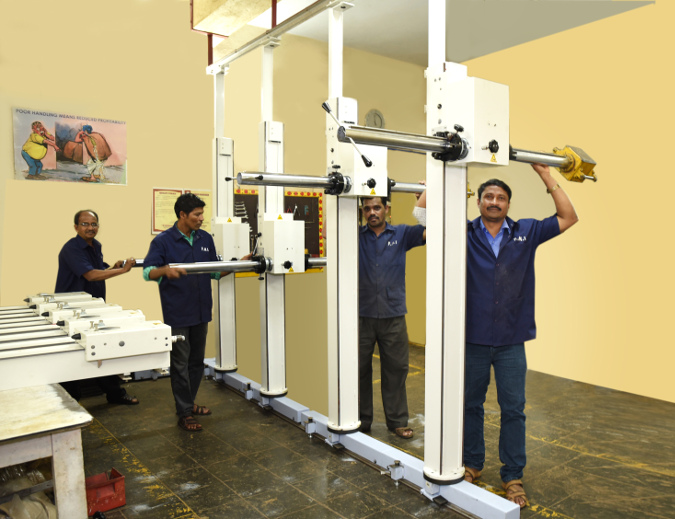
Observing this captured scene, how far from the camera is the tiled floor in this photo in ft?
8.20

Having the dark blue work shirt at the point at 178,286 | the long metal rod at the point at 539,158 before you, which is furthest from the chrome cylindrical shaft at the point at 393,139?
the dark blue work shirt at the point at 178,286

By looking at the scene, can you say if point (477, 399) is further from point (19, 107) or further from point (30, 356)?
point (19, 107)

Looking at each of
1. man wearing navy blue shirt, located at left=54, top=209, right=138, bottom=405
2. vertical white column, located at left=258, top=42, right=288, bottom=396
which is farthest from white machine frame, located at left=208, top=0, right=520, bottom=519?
man wearing navy blue shirt, located at left=54, top=209, right=138, bottom=405

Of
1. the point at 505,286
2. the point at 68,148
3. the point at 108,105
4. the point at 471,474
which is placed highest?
the point at 108,105

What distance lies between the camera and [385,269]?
136 inches

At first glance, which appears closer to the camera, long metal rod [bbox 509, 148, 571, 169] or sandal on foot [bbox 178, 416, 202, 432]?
long metal rod [bbox 509, 148, 571, 169]

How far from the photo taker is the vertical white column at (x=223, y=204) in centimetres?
433

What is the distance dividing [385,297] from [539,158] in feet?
4.50

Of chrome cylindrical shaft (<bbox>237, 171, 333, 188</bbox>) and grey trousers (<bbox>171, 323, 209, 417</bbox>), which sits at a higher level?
chrome cylindrical shaft (<bbox>237, 171, 333, 188</bbox>)

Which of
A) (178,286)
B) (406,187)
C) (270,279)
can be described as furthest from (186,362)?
(406,187)

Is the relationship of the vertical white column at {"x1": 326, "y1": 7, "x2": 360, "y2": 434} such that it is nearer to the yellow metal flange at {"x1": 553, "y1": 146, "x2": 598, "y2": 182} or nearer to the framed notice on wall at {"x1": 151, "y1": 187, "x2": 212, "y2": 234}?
the yellow metal flange at {"x1": 553, "y1": 146, "x2": 598, "y2": 182}

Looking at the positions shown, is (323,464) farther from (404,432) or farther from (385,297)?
(385,297)

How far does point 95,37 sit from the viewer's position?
15.3ft

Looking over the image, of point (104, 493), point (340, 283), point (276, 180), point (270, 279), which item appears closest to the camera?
point (104, 493)
